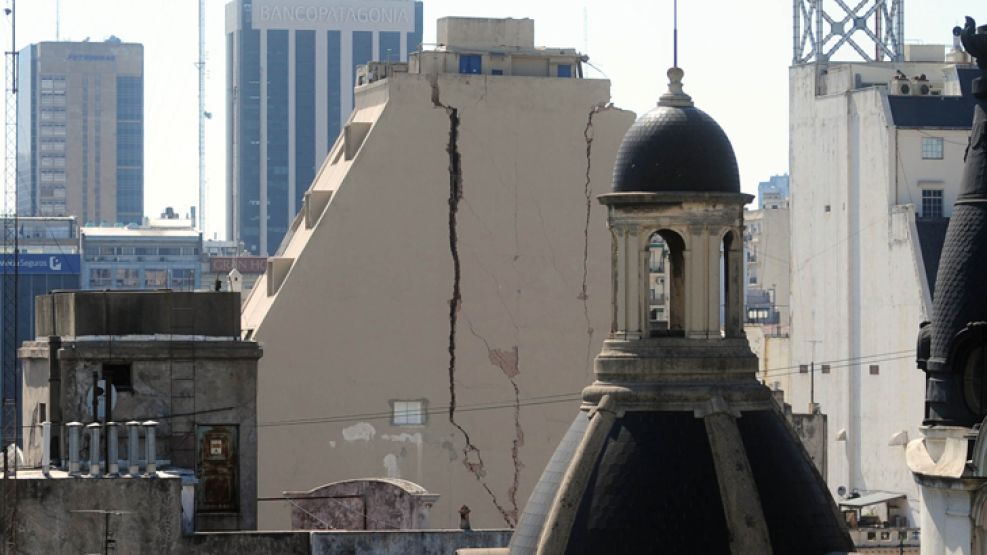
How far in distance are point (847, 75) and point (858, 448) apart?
1502 centimetres

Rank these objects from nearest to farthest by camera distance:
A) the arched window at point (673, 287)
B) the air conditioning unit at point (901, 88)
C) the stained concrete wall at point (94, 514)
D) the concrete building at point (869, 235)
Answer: the arched window at point (673, 287) < the stained concrete wall at point (94, 514) < the concrete building at point (869, 235) < the air conditioning unit at point (901, 88)

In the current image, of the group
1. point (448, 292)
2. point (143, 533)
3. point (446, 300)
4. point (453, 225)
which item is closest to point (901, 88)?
point (453, 225)

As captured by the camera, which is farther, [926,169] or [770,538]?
[926,169]

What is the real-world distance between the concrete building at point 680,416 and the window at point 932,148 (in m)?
80.8

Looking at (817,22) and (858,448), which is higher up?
(817,22)

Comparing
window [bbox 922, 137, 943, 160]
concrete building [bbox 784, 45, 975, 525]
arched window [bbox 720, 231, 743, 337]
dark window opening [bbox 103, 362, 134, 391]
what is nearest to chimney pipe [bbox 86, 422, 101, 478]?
dark window opening [bbox 103, 362, 134, 391]

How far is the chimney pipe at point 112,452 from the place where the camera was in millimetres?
44281

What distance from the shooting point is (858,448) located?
357 ft

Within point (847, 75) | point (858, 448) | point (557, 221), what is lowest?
point (858, 448)

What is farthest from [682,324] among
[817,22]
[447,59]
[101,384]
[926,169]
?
[817,22]


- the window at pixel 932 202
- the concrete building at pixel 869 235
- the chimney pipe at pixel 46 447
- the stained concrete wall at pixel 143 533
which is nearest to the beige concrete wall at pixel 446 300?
the chimney pipe at pixel 46 447

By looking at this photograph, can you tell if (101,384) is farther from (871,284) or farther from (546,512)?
(871,284)

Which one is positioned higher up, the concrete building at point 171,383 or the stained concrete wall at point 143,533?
the concrete building at point 171,383

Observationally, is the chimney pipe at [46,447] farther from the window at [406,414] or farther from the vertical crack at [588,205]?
the vertical crack at [588,205]
